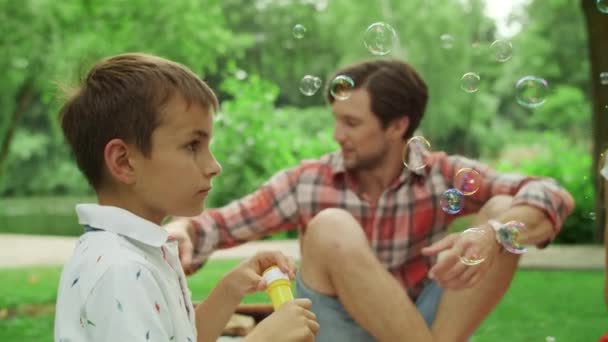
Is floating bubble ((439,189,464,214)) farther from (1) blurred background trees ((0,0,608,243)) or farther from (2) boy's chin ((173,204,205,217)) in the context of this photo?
(1) blurred background trees ((0,0,608,243))

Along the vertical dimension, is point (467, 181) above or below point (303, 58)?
above

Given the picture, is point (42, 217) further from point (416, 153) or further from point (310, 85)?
point (416, 153)

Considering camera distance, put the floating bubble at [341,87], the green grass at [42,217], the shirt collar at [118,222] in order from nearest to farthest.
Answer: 1. the shirt collar at [118,222]
2. the floating bubble at [341,87]
3. the green grass at [42,217]

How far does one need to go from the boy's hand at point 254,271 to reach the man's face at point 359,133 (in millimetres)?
801

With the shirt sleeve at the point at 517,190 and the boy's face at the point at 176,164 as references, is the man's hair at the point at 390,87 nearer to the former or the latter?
the shirt sleeve at the point at 517,190

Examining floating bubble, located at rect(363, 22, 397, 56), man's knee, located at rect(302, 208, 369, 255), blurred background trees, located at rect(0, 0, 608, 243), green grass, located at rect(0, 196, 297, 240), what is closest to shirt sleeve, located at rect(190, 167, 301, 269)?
man's knee, located at rect(302, 208, 369, 255)

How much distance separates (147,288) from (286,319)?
231mm

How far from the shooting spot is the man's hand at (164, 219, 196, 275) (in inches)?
77.9

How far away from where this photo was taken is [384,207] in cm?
231

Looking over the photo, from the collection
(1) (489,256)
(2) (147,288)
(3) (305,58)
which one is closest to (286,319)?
(2) (147,288)

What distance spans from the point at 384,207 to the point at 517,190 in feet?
1.14

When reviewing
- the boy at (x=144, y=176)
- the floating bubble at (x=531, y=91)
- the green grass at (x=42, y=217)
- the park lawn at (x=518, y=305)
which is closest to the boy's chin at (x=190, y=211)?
the boy at (x=144, y=176)

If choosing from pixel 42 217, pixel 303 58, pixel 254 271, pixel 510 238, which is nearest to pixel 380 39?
pixel 510 238

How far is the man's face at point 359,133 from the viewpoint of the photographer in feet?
7.72
